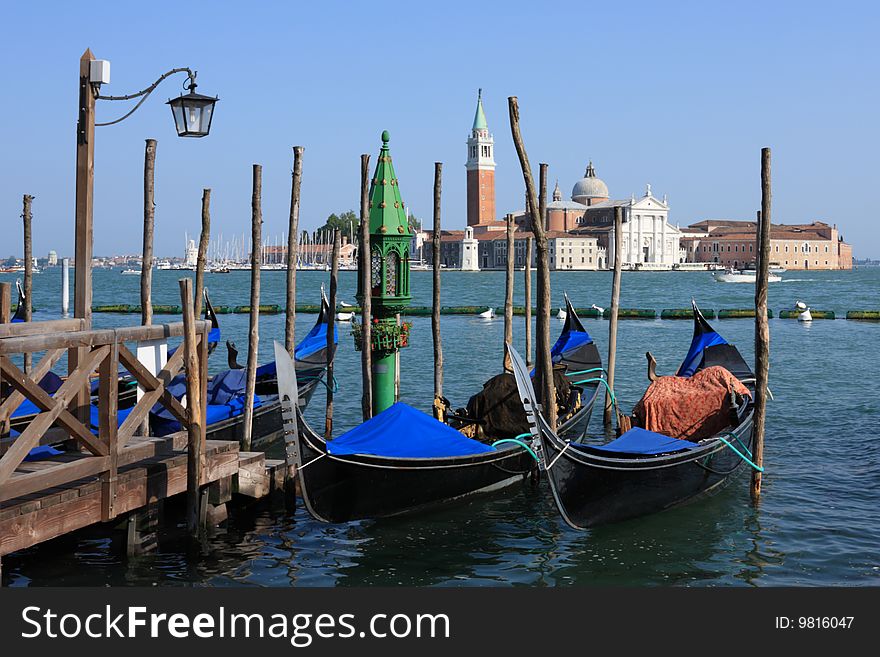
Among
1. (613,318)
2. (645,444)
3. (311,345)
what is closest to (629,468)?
(645,444)

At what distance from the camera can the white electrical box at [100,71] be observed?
460cm

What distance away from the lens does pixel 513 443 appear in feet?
21.4

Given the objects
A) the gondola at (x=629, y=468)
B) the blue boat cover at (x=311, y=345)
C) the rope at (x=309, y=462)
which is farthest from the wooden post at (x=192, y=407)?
the blue boat cover at (x=311, y=345)

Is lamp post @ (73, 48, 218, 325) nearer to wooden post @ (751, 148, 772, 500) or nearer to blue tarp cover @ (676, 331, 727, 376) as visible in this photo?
wooden post @ (751, 148, 772, 500)

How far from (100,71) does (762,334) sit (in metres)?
4.11

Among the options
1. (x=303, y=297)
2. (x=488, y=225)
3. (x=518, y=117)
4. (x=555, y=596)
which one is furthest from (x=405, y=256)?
(x=488, y=225)

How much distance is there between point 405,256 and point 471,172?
247ft

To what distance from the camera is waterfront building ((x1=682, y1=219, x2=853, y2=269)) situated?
86.9 metres

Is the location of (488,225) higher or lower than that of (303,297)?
higher

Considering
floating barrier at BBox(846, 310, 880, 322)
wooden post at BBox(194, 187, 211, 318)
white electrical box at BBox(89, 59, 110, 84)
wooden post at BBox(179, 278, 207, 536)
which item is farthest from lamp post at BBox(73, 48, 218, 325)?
floating barrier at BBox(846, 310, 880, 322)

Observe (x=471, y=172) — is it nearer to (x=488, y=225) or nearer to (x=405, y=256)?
(x=488, y=225)

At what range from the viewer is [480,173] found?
A: 8119 cm

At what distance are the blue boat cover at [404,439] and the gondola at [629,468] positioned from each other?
1.96 ft

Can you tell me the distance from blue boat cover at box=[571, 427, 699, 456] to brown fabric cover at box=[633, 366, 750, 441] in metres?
0.90
